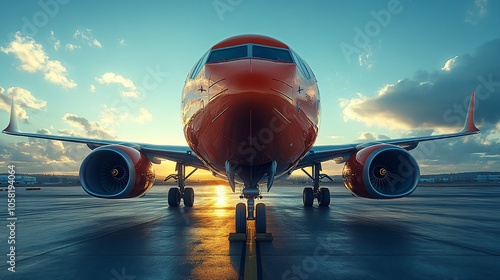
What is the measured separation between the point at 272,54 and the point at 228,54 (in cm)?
73

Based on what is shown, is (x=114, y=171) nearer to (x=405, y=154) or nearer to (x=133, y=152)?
(x=133, y=152)

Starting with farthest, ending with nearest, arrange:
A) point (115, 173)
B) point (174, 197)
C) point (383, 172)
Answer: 1. point (174, 197)
2. point (115, 173)
3. point (383, 172)

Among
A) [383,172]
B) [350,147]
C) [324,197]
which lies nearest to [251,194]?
[383,172]

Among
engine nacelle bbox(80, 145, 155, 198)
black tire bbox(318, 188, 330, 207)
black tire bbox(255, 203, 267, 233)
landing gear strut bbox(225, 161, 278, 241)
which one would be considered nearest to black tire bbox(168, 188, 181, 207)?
engine nacelle bbox(80, 145, 155, 198)

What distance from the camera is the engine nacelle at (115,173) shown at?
8.25m

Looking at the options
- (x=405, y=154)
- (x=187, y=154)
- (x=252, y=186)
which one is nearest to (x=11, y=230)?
(x=187, y=154)

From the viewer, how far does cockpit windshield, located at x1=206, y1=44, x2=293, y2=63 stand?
496 centimetres

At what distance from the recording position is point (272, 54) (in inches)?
202

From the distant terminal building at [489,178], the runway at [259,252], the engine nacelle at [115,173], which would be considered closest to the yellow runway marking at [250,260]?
the runway at [259,252]

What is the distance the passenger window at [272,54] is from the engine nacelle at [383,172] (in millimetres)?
4256

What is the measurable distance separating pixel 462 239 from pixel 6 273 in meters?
7.88

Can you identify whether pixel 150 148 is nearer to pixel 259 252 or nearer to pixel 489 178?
pixel 259 252

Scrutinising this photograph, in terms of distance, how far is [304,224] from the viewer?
27.1 feet

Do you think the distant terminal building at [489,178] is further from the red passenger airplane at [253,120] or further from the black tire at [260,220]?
the black tire at [260,220]
